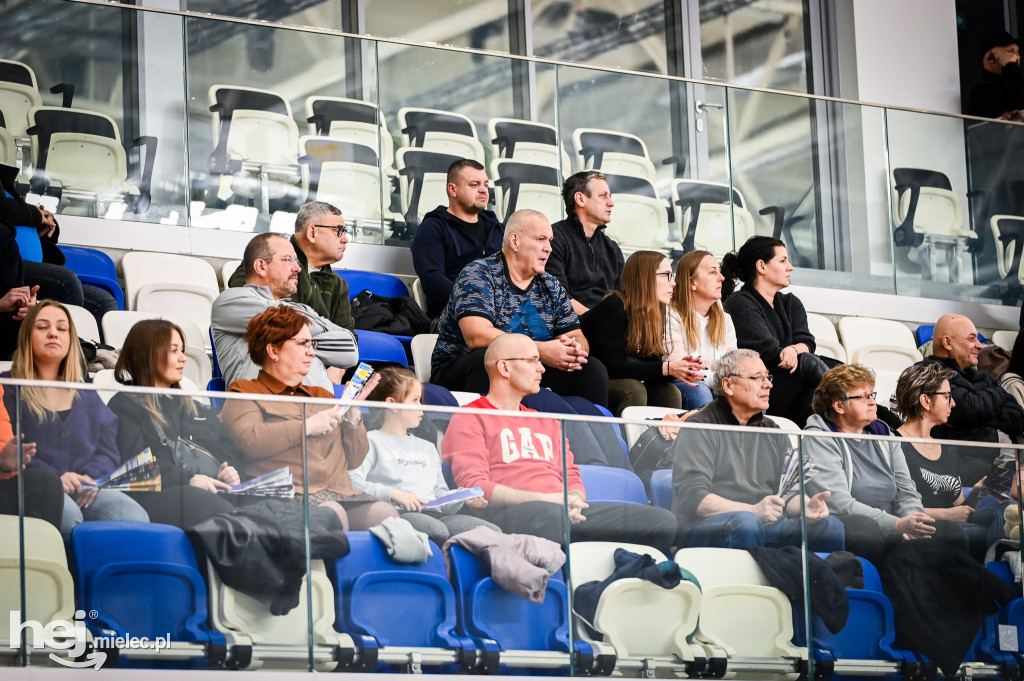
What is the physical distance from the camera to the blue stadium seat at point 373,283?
698 centimetres

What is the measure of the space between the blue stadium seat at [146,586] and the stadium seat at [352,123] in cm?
355

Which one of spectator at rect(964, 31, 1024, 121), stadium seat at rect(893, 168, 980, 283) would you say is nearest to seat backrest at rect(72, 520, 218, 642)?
stadium seat at rect(893, 168, 980, 283)

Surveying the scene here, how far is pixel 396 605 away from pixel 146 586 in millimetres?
678

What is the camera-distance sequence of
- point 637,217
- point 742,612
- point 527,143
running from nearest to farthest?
point 742,612 < point 527,143 < point 637,217

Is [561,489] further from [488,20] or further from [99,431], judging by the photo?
[488,20]

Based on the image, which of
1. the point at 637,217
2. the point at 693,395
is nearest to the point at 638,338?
the point at 693,395

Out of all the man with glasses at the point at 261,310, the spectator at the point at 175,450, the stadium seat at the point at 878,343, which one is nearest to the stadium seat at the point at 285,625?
the spectator at the point at 175,450

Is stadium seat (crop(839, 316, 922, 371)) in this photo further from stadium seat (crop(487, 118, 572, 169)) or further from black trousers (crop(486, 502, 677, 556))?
black trousers (crop(486, 502, 677, 556))

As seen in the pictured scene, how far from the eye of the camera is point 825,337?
782 cm

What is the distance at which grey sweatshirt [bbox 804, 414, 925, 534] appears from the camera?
5094mm

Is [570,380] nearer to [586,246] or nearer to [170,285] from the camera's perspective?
[586,246]

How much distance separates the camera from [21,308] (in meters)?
5.52

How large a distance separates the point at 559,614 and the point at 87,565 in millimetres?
1325

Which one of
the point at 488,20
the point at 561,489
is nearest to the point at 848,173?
the point at 488,20
